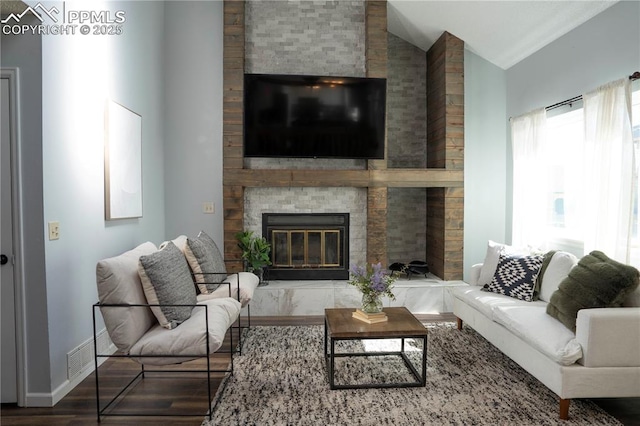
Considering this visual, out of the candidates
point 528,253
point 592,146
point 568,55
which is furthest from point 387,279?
point 568,55

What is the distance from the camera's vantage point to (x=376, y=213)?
4.60m

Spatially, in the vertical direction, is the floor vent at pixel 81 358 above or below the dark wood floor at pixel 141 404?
above

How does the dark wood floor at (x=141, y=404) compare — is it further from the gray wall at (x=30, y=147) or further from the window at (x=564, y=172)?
the window at (x=564, y=172)

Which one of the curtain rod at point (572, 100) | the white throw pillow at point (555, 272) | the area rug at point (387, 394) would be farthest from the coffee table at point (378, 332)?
the curtain rod at point (572, 100)

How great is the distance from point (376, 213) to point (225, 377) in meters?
2.48

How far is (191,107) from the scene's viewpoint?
4539mm

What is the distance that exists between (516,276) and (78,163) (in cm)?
345

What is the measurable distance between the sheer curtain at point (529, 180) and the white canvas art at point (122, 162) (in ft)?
12.7

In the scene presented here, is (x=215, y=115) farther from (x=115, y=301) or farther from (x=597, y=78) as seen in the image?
(x=597, y=78)

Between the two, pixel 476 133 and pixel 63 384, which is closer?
pixel 63 384

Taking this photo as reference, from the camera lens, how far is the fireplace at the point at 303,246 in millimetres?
4652

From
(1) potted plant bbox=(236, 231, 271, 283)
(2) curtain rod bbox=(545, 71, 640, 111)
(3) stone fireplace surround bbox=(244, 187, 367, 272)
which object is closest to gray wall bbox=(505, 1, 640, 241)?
(2) curtain rod bbox=(545, 71, 640, 111)

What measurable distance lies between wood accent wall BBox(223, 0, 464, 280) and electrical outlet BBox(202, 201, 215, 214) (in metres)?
0.19

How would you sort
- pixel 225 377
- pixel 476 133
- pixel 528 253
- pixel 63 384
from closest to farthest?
pixel 63 384
pixel 225 377
pixel 528 253
pixel 476 133
